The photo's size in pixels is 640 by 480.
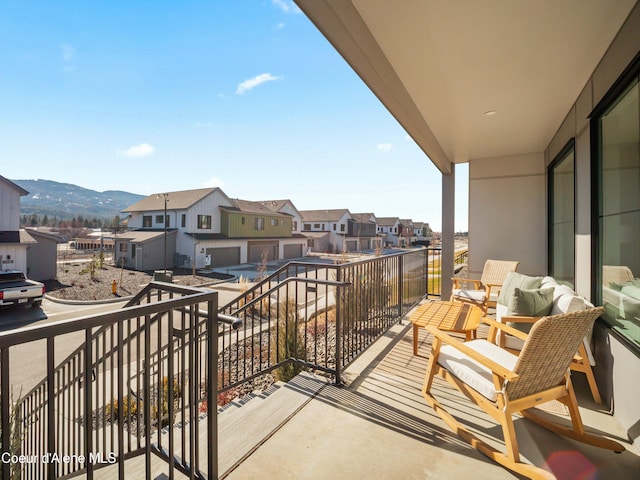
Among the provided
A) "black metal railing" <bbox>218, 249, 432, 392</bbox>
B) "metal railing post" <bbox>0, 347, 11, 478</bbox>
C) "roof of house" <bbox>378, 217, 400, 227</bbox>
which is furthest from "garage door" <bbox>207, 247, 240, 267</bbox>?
"roof of house" <bbox>378, 217, 400, 227</bbox>

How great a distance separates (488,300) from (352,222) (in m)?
32.8

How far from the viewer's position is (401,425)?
2.05m

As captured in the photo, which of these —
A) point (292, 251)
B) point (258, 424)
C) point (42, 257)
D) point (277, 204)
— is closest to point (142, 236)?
point (42, 257)

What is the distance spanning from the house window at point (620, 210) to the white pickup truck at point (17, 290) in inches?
504

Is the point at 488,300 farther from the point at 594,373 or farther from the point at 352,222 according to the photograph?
the point at 352,222

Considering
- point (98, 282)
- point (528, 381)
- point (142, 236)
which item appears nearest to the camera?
point (528, 381)

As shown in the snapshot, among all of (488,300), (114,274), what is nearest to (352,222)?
(114,274)

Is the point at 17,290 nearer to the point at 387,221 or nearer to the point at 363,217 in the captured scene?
the point at 363,217

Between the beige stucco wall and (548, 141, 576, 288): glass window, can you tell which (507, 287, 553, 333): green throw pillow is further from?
the beige stucco wall

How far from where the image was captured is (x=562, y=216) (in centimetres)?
423

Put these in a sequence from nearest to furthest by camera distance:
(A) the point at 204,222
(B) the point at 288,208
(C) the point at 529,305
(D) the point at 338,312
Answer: (D) the point at 338,312 → (C) the point at 529,305 → (A) the point at 204,222 → (B) the point at 288,208

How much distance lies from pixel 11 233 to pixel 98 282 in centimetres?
365

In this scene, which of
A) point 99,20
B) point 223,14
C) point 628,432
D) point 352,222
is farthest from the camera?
point 352,222

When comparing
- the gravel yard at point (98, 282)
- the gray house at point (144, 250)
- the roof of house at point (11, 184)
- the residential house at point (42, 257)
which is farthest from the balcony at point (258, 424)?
the gray house at point (144, 250)
